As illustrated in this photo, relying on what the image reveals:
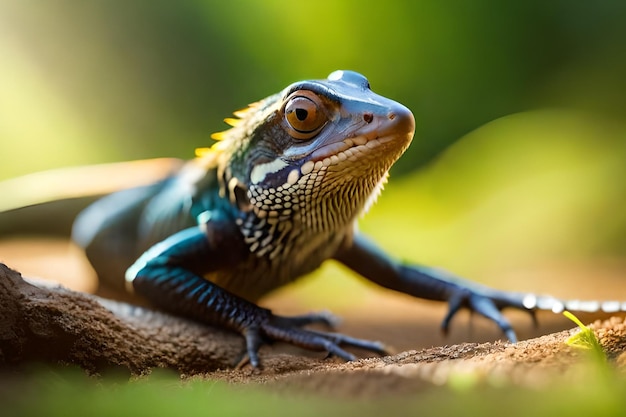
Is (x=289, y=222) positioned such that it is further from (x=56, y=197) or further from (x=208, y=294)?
(x=56, y=197)

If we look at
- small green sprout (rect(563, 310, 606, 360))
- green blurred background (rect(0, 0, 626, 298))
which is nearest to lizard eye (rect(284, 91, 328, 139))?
small green sprout (rect(563, 310, 606, 360))

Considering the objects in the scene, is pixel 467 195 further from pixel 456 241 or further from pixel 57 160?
pixel 57 160

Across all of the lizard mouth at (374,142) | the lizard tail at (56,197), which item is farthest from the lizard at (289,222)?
the lizard tail at (56,197)

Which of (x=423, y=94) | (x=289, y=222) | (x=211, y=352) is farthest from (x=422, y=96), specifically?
(x=211, y=352)

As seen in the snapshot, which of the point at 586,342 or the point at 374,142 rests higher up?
the point at 374,142

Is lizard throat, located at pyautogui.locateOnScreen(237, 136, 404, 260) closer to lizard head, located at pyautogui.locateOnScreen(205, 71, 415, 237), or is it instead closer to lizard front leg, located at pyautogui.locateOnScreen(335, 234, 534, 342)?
lizard head, located at pyautogui.locateOnScreen(205, 71, 415, 237)

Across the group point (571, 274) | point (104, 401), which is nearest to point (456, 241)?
point (571, 274)

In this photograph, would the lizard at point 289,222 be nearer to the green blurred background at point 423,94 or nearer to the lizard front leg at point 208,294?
the lizard front leg at point 208,294
